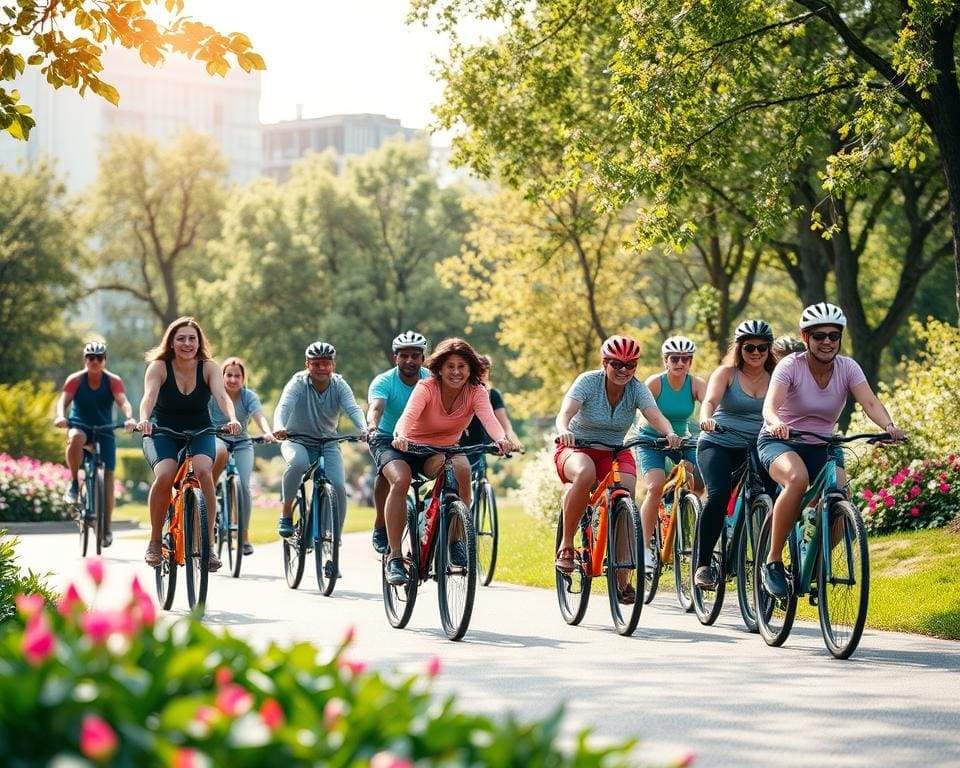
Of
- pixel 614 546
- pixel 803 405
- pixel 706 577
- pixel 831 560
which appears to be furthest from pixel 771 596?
pixel 803 405

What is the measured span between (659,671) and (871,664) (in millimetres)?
1240

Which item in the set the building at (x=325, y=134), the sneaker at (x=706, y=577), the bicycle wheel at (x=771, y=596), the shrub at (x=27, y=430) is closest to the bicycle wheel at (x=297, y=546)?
the sneaker at (x=706, y=577)

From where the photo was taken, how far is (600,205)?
15.5m

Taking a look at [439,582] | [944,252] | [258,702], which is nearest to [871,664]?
[439,582]

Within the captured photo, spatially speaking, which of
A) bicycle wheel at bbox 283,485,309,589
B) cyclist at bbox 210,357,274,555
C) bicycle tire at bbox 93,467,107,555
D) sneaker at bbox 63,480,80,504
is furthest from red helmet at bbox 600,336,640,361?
sneaker at bbox 63,480,80,504

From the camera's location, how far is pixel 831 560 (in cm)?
928

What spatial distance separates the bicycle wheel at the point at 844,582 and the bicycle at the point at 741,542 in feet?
2.72

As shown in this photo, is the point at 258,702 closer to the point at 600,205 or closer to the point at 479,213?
the point at 600,205

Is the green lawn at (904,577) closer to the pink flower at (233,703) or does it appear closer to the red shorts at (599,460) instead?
the red shorts at (599,460)

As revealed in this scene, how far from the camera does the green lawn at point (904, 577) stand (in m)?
11.1

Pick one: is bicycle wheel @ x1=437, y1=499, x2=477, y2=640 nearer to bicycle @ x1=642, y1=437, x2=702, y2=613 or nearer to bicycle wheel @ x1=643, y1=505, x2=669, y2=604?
bicycle wheel @ x1=643, y1=505, x2=669, y2=604

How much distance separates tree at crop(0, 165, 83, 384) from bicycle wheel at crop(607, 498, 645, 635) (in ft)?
152

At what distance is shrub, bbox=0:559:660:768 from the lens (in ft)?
9.87

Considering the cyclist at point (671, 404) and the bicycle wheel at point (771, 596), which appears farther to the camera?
the cyclist at point (671, 404)
